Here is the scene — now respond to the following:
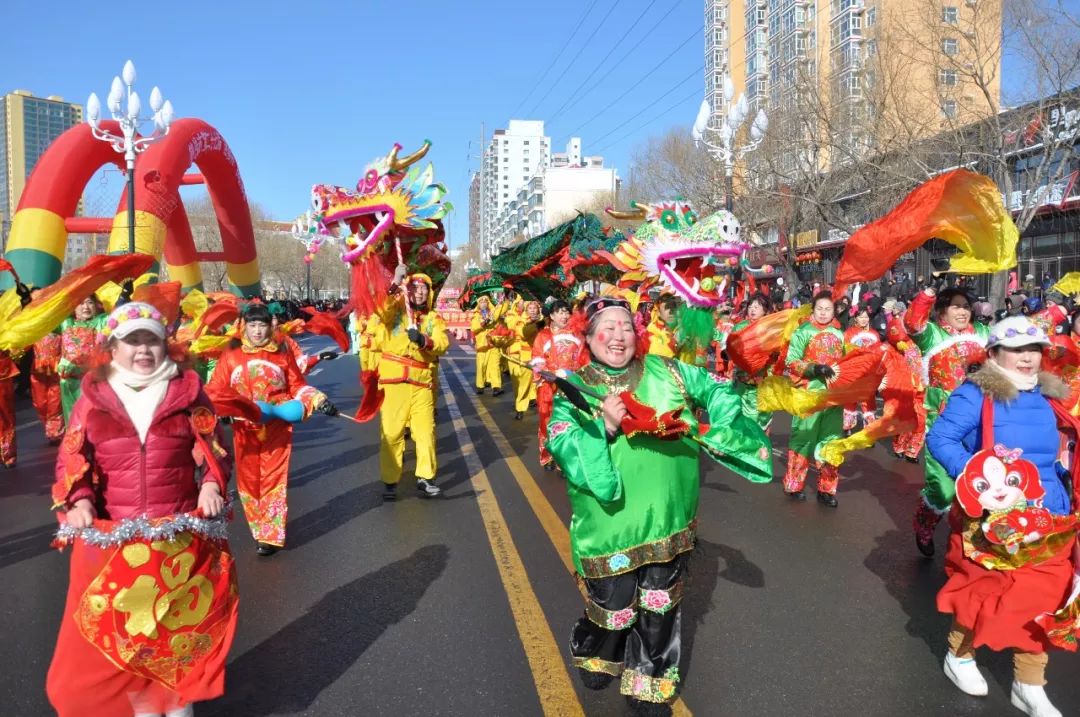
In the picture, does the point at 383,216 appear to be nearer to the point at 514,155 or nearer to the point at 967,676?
the point at 967,676

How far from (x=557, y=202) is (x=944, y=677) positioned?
93.2 meters

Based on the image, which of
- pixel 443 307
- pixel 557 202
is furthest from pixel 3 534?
pixel 557 202

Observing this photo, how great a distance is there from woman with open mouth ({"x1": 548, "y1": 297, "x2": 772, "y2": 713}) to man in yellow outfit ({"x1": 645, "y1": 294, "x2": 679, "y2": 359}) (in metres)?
2.92

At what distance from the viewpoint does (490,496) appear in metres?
7.20

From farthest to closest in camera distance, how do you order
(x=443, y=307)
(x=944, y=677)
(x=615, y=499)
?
(x=443, y=307), (x=944, y=677), (x=615, y=499)

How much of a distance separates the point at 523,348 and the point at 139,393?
33.3 feet

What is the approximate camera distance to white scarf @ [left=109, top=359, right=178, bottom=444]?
3.14 metres

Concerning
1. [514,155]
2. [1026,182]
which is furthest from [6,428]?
[514,155]

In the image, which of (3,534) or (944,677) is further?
(3,534)

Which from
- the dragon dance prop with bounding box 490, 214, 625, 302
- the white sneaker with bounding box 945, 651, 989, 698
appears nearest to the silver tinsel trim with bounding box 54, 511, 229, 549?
the white sneaker with bounding box 945, 651, 989, 698

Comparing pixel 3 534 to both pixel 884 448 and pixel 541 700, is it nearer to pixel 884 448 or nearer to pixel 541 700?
pixel 541 700

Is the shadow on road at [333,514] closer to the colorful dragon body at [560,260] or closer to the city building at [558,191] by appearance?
the colorful dragon body at [560,260]

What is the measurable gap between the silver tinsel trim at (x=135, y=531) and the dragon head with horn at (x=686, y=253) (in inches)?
159

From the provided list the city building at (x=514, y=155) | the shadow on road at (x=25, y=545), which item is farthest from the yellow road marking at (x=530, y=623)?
the city building at (x=514, y=155)
